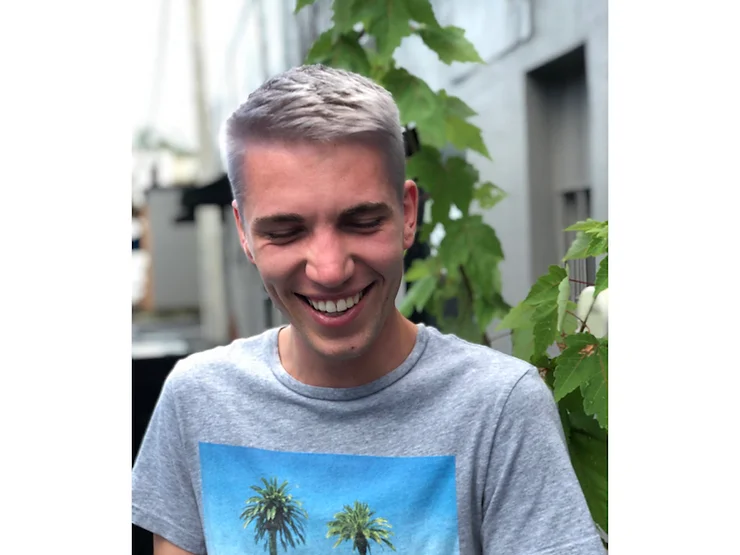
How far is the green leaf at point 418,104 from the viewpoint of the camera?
113cm

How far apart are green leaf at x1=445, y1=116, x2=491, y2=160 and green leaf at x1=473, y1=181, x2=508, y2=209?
0.04 metres

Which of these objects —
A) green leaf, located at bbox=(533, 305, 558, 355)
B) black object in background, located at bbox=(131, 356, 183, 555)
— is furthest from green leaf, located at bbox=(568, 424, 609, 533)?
black object in background, located at bbox=(131, 356, 183, 555)

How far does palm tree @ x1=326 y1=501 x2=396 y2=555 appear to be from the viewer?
3.14ft

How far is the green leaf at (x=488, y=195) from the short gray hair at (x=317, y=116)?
27cm

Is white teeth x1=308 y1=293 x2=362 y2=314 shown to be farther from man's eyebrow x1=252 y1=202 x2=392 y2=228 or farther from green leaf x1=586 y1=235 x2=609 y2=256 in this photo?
green leaf x1=586 y1=235 x2=609 y2=256

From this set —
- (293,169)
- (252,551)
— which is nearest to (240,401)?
(252,551)

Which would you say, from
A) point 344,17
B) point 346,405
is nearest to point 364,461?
point 346,405

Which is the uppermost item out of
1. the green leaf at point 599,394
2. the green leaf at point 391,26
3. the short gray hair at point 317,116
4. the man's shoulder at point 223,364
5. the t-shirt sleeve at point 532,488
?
the green leaf at point 391,26

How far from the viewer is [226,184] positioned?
1.15 m

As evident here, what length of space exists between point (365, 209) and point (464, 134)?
1.08 feet

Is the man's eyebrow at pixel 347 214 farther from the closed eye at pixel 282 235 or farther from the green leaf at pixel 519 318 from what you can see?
the green leaf at pixel 519 318

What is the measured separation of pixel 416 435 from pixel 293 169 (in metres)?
0.32

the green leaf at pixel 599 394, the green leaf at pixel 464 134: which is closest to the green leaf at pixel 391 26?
the green leaf at pixel 464 134
